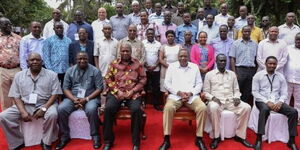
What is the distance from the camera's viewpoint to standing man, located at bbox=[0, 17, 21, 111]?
5.54 metres

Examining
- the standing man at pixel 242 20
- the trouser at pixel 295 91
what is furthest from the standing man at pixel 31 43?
the trouser at pixel 295 91

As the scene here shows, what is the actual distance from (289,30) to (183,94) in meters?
3.11

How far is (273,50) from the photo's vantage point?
19.7 ft

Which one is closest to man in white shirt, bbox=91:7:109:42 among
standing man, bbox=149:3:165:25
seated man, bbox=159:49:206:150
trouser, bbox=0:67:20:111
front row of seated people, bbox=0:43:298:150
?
standing man, bbox=149:3:165:25

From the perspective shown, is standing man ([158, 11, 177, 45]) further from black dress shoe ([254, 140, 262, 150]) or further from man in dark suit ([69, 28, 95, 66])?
black dress shoe ([254, 140, 262, 150])

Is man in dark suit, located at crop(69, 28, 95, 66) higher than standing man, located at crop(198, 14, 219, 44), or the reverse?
standing man, located at crop(198, 14, 219, 44)

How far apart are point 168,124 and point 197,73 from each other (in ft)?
3.78

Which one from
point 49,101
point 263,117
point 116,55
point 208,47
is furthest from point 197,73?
point 49,101

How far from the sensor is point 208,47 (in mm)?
6133

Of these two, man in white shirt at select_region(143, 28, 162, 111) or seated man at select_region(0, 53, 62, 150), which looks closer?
seated man at select_region(0, 53, 62, 150)

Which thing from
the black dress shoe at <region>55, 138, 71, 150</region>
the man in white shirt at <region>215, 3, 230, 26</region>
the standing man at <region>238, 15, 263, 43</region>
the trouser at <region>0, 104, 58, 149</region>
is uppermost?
the man in white shirt at <region>215, 3, 230, 26</region>

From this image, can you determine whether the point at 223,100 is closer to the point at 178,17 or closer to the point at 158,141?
the point at 158,141

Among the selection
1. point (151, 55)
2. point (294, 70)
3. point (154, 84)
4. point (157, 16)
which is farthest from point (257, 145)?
point (157, 16)

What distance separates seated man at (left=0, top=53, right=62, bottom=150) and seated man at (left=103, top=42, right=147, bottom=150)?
881 millimetres
